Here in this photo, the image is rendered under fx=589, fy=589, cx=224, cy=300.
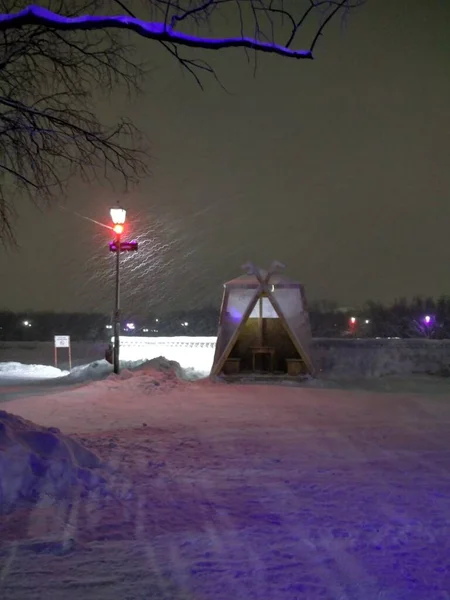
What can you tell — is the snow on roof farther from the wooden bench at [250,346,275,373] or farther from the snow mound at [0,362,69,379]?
the snow mound at [0,362,69,379]

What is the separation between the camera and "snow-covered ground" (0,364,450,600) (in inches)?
154

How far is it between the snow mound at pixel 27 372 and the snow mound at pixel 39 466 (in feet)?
59.1

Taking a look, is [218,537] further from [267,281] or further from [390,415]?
[267,281]

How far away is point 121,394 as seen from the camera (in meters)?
14.7

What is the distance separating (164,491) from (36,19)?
473 centimetres

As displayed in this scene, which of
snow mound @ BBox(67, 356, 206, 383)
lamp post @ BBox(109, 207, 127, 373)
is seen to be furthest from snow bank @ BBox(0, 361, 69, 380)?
lamp post @ BBox(109, 207, 127, 373)

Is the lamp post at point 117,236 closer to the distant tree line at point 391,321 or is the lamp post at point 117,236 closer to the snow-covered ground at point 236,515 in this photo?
the snow-covered ground at point 236,515

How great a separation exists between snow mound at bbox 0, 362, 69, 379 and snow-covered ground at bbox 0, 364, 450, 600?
1429cm

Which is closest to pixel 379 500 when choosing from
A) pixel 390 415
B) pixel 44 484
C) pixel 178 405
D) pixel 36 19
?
pixel 44 484

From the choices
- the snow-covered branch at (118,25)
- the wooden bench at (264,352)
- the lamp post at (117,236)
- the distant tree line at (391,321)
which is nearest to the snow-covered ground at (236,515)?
the snow-covered branch at (118,25)

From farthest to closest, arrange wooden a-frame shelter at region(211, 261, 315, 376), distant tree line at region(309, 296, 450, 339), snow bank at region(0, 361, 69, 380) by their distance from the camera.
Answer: distant tree line at region(309, 296, 450, 339)
snow bank at region(0, 361, 69, 380)
wooden a-frame shelter at region(211, 261, 315, 376)

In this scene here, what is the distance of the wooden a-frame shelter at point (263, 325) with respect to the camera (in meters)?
18.9

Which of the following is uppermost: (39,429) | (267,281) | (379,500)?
(267,281)

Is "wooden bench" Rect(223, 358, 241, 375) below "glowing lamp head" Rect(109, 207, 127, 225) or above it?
below
